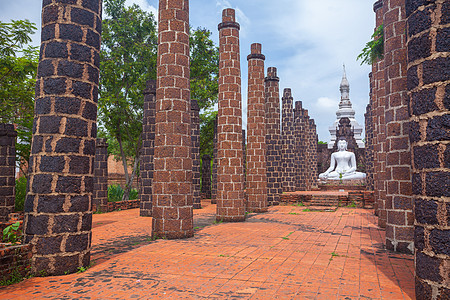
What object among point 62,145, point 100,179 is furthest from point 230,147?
point 100,179

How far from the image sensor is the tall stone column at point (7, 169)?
417 inches

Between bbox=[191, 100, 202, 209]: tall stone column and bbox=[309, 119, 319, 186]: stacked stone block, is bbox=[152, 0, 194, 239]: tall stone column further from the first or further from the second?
bbox=[309, 119, 319, 186]: stacked stone block

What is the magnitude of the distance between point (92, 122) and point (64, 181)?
1.10 meters

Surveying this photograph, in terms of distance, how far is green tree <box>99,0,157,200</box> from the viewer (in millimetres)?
18297

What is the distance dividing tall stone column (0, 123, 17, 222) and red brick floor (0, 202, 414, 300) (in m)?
4.44

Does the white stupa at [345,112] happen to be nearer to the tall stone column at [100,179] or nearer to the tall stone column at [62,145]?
the tall stone column at [100,179]

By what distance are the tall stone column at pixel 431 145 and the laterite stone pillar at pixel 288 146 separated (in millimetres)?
15522

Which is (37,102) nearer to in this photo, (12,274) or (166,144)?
(12,274)

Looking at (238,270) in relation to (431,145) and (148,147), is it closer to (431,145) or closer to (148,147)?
(431,145)

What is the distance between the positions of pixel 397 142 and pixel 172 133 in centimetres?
493

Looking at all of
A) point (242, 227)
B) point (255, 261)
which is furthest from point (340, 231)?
point (255, 261)

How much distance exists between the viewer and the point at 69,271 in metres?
4.88

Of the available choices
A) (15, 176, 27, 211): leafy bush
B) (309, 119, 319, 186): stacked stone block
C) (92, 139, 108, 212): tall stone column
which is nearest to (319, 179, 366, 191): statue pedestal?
(309, 119, 319, 186): stacked stone block

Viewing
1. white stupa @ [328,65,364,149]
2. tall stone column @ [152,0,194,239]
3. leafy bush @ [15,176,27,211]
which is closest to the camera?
tall stone column @ [152,0,194,239]
